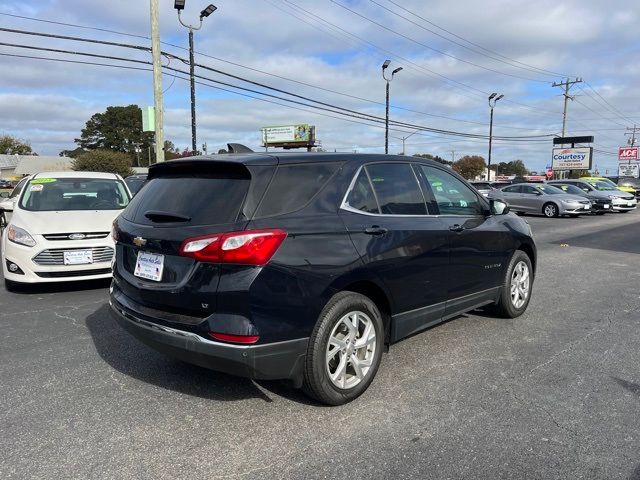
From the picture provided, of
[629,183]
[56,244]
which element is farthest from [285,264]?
[629,183]

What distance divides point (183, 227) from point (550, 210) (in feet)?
71.0

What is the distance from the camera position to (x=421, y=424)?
323 centimetres

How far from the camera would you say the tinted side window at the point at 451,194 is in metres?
4.55

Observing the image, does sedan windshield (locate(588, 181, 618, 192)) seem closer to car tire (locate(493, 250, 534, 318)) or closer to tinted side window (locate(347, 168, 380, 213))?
car tire (locate(493, 250, 534, 318))

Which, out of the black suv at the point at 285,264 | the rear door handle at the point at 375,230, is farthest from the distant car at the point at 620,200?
the rear door handle at the point at 375,230

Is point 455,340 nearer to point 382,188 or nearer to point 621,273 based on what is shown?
point 382,188

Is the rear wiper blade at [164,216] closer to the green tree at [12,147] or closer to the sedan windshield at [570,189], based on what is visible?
the sedan windshield at [570,189]

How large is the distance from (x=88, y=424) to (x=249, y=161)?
1982 millimetres

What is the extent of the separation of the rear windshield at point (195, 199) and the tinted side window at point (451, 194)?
2.00 metres

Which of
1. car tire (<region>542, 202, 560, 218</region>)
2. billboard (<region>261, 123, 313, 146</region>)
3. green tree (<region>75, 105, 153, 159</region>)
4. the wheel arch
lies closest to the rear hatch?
the wheel arch

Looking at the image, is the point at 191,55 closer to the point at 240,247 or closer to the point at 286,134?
the point at 240,247

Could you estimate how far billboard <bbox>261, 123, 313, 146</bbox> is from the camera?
83.7 m

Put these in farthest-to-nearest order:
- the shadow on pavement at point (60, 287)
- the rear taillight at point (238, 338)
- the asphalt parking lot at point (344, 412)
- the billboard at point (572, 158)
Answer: the billboard at point (572, 158) → the shadow on pavement at point (60, 287) → the rear taillight at point (238, 338) → the asphalt parking lot at point (344, 412)

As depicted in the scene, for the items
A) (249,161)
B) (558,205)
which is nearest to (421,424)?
(249,161)
